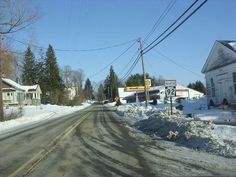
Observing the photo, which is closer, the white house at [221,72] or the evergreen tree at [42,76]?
the white house at [221,72]

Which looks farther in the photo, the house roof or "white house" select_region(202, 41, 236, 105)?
the house roof

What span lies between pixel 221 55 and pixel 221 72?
173 cm

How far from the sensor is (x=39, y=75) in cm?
13125

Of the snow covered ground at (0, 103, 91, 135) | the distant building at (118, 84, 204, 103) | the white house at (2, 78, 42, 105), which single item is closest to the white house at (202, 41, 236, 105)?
the snow covered ground at (0, 103, 91, 135)

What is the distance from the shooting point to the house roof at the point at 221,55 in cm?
4133

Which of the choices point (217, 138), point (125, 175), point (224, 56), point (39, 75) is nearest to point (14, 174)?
point (125, 175)

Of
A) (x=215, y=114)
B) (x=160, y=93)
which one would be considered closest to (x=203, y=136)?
(x=215, y=114)

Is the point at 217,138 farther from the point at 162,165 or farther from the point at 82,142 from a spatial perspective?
the point at 82,142

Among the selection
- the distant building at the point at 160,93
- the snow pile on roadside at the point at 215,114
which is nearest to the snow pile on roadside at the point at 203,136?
the snow pile on roadside at the point at 215,114

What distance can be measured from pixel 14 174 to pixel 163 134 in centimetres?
982

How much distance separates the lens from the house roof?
41.3 meters

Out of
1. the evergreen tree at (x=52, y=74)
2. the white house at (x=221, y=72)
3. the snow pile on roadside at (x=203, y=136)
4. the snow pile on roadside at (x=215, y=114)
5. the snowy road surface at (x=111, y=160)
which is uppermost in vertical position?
the evergreen tree at (x=52, y=74)

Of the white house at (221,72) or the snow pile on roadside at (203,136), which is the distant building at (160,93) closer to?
the white house at (221,72)

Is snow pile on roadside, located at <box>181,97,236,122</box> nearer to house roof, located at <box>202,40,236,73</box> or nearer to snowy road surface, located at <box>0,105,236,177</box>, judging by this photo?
house roof, located at <box>202,40,236,73</box>
